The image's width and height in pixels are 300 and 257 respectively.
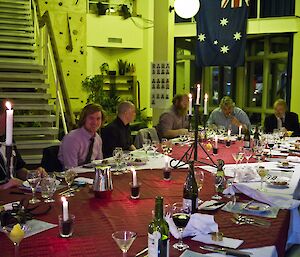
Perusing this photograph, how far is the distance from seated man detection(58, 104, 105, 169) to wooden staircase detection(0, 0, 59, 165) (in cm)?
236

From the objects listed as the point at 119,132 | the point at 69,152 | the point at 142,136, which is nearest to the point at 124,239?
the point at 69,152

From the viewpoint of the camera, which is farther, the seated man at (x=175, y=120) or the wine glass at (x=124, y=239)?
the seated man at (x=175, y=120)

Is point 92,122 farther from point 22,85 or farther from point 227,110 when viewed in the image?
point 22,85

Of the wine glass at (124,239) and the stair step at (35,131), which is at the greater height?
the wine glass at (124,239)

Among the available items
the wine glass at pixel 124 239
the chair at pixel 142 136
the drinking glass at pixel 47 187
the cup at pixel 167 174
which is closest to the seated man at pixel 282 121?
the chair at pixel 142 136

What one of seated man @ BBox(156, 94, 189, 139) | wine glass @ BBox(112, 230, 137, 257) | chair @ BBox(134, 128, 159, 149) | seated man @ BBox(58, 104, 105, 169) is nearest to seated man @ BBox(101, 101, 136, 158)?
chair @ BBox(134, 128, 159, 149)

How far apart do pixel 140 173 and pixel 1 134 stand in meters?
1.11

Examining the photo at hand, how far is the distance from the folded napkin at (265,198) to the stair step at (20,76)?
16.8 feet

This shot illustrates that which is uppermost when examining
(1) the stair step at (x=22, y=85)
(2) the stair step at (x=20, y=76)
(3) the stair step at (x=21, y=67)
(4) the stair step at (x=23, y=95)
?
(3) the stair step at (x=21, y=67)

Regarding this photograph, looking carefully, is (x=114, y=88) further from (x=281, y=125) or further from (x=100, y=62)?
(x=281, y=125)

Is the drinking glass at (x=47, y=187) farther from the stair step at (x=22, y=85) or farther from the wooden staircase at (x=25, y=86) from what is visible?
the stair step at (x=22, y=85)

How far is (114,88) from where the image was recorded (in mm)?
10570

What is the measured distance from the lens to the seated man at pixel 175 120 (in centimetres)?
586

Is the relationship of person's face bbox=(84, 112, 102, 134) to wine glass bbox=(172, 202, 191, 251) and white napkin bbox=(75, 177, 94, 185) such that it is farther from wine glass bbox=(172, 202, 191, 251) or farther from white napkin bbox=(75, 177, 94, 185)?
wine glass bbox=(172, 202, 191, 251)
